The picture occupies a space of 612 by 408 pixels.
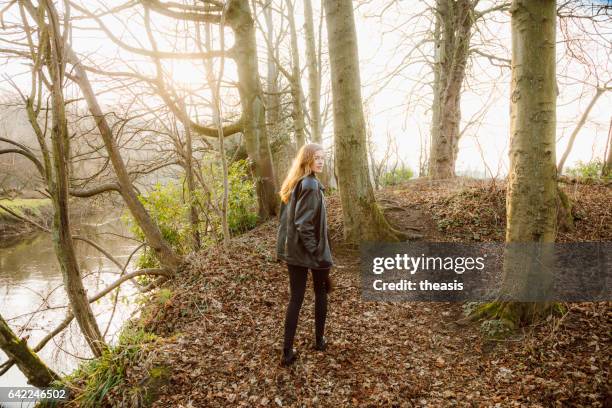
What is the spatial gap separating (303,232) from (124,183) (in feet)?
12.1

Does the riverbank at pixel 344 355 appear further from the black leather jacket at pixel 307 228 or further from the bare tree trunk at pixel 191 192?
the bare tree trunk at pixel 191 192

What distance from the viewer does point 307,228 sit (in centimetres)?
318

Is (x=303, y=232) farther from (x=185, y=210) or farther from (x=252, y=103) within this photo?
(x=252, y=103)

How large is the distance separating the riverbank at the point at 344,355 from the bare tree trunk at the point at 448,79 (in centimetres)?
497

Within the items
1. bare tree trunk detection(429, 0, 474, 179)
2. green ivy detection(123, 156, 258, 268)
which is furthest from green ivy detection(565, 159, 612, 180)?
green ivy detection(123, 156, 258, 268)

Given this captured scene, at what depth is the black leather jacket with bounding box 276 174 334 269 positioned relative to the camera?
3.19 metres

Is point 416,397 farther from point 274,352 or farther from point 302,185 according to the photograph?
point 302,185

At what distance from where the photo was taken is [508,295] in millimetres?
3783

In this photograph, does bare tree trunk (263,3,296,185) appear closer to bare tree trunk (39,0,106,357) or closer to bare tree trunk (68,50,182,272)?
bare tree trunk (68,50,182,272)

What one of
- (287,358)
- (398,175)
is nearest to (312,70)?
(398,175)

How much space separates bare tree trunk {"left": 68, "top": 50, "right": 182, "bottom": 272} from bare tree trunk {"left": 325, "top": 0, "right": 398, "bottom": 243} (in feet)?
9.63

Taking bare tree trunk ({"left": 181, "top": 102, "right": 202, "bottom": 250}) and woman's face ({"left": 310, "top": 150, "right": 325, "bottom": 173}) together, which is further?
bare tree trunk ({"left": 181, "top": 102, "right": 202, "bottom": 250})

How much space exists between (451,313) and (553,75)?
9.05 ft

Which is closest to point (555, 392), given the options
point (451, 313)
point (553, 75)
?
point (451, 313)
